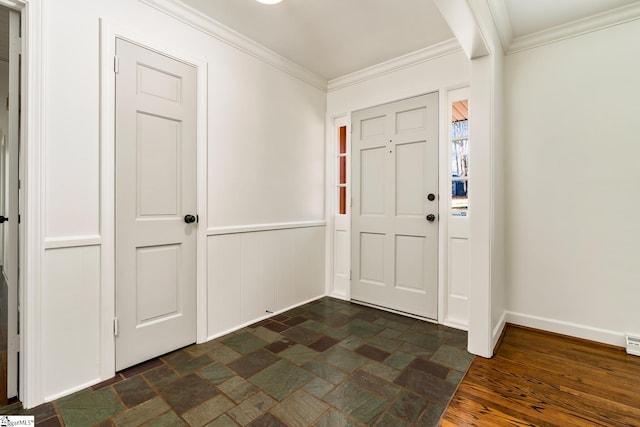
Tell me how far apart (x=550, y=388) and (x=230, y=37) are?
3445 mm

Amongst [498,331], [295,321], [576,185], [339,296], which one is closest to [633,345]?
[498,331]

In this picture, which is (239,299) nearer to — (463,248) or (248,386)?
(248,386)

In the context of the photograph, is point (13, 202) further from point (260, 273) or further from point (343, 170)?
point (343, 170)

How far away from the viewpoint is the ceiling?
220cm

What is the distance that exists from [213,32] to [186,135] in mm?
911

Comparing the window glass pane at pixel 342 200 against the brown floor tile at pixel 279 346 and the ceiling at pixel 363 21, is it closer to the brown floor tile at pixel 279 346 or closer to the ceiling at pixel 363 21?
the ceiling at pixel 363 21

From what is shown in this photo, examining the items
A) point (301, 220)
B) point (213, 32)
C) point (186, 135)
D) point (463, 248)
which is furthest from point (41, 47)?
point (463, 248)

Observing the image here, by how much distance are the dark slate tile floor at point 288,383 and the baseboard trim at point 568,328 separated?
66cm

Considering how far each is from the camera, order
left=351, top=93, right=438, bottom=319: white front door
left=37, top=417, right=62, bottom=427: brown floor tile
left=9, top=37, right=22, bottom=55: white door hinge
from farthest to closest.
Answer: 1. left=351, top=93, right=438, bottom=319: white front door
2. left=9, top=37, right=22, bottom=55: white door hinge
3. left=37, top=417, right=62, bottom=427: brown floor tile

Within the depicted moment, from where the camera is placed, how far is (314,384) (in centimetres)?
184

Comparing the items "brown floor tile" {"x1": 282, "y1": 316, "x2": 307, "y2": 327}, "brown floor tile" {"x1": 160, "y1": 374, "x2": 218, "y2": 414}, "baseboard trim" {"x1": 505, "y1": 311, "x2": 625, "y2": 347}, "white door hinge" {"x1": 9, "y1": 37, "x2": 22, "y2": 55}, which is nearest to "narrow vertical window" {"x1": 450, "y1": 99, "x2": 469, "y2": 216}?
"baseboard trim" {"x1": 505, "y1": 311, "x2": 625, "y2": 347}

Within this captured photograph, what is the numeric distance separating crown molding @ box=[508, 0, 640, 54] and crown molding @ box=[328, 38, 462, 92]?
0.55 metres

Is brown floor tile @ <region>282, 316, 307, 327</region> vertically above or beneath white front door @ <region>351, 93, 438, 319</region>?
beneath

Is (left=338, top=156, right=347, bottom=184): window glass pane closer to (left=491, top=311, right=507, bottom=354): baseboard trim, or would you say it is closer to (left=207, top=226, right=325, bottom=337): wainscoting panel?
(left=207, top=226, right=325, bottom=337): wainscoting panel
